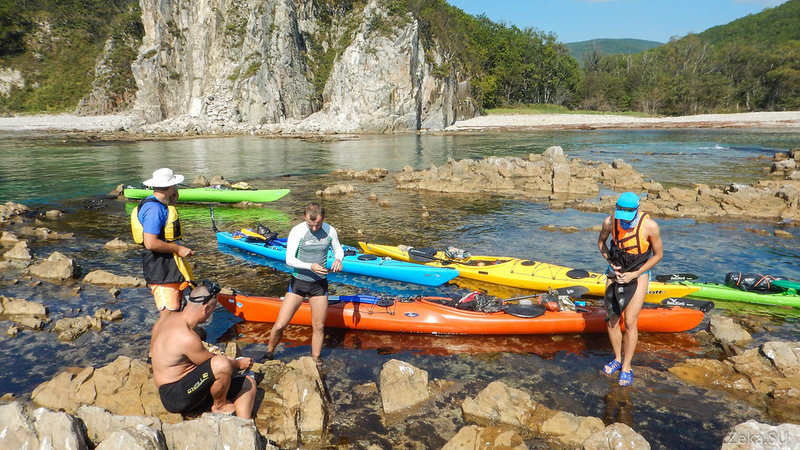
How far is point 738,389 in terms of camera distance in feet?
19.2

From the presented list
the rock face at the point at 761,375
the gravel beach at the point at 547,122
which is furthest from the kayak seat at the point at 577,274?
the gravel beach at the point at 547,122

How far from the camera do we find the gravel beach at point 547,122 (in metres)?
Answer: 61.3

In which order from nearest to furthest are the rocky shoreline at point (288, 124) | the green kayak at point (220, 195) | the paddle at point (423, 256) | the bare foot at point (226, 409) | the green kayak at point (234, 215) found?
the bare foot at point (226, 409) → the paddle at point (423, 256) → the green kayak at point (234, 215) → the green kayak at point (220, 195) → the rocky shoreline at point (288, 124)

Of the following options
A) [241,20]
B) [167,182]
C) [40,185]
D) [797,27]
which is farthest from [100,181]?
[797,27]

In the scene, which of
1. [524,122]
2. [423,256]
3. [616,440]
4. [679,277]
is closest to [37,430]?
[616,440]

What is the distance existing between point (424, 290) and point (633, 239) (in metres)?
5.34

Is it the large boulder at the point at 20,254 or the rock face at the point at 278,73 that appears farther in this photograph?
the rock face at the point at 278,73

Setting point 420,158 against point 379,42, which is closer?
point 420,158

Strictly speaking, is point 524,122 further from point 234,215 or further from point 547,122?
point 234,215

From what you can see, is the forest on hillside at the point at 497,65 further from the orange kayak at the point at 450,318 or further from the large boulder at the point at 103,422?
the large boulder at the point at 103,422

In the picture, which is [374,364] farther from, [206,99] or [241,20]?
[241,20]

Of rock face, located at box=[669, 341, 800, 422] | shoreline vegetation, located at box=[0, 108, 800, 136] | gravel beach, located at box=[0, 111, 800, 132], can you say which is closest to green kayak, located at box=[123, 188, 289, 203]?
rock face, located at box=[669, 341, 800, 422]

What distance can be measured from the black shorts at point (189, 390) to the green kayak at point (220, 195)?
1405 cm

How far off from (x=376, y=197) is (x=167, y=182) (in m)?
14.0
